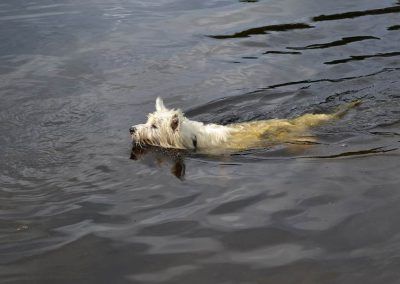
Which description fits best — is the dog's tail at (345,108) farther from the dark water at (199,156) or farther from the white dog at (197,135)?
the white dog at (197,135)

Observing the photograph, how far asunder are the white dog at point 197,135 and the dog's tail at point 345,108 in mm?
984

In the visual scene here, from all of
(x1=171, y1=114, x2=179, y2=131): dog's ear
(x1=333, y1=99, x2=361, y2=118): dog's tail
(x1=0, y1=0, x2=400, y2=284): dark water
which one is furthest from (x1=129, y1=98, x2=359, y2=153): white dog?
(x1=333, y1=99, x2=361, y2=118): dog's tail

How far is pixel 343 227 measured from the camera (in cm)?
550

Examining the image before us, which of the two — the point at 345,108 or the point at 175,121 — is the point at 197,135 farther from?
the point at 345,108

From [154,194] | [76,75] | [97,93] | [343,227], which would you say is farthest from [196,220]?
[76,75]

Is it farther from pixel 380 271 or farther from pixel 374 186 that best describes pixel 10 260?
pixel 374 186

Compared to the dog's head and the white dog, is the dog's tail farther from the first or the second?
the dog's head

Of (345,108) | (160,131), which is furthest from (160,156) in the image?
(345,108)

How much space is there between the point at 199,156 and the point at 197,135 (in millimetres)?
330

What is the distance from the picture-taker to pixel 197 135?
27.0 feet

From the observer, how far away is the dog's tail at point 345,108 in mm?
9055

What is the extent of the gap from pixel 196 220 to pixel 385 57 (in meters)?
7.29

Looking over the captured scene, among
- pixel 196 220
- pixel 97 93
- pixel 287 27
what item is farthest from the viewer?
pixel 287 27

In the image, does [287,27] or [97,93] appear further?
[287,27]
